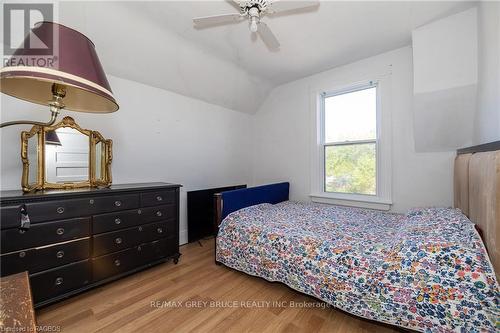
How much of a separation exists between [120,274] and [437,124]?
3.63 m

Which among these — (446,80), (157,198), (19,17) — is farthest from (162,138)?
(446,80)

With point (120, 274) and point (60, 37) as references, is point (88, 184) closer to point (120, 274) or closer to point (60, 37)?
point (120, 274)

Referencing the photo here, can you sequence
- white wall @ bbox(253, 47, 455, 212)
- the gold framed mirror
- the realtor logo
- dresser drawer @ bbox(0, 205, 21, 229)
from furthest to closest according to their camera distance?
white wall @ bbox(253, 47, 455, 212) < the gold framed mirror < the realtor logo < dresser drawer @ bbox(0, 205, 21, 229)

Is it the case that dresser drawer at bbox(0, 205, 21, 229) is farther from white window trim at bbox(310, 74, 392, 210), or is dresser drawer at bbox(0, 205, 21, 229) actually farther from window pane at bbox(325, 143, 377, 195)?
window pane at bbox(325, 143, 377, 195)

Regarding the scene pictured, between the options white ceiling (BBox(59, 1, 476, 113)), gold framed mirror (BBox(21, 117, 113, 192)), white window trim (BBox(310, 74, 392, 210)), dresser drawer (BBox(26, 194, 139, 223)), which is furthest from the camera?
white window trim (BBox(310, 74, 392, 210))

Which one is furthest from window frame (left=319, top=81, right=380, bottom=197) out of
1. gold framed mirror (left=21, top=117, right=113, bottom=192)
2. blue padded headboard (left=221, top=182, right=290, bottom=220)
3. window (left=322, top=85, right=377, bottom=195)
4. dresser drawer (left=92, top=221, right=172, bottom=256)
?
gold framed mirror (left=21, top=117, right=113, bottom=192)

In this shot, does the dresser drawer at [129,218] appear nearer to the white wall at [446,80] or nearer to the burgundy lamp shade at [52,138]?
the burgundy lamp shade at [52,138]

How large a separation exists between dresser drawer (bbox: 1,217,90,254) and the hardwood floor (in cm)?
57

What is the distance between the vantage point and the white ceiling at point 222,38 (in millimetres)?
1925

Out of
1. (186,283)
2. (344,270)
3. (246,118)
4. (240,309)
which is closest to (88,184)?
(186,283)

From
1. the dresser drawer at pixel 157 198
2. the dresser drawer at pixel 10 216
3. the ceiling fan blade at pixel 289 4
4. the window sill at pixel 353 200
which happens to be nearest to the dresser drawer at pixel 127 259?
the dresser drawer at pixel 157 198

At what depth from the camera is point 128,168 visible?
8.45 ft

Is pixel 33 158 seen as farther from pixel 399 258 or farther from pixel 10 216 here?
pixel 399 258

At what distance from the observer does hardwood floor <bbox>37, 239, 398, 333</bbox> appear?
1.52 meters
